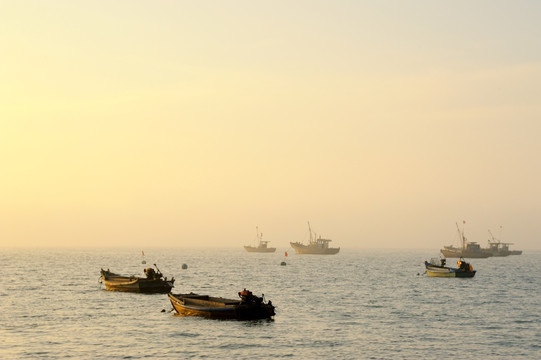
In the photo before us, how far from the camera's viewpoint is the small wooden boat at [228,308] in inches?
2517

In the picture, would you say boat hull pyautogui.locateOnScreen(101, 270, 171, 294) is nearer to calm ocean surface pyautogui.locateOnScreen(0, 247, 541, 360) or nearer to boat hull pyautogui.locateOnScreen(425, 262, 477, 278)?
calm ocean surface pyautogui.locateOnScreen(0, 247, 541, 360)

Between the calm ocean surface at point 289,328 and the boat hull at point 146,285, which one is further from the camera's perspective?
the boat hull at point 146,285

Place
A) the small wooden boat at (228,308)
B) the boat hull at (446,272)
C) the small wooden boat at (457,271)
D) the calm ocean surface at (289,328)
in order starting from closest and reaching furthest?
the calm ocean surface at (289,328) → the small wooden boat at (228,308) → the boat hull at (446,272) → the small wooden boat at (457,271)

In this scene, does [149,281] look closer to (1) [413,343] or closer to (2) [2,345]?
(2) [2,345]

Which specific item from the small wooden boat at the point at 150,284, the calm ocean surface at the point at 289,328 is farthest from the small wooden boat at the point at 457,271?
the small wooden boat at the point at 150,284

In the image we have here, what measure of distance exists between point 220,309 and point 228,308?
1073 mm

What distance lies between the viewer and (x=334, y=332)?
200 ft

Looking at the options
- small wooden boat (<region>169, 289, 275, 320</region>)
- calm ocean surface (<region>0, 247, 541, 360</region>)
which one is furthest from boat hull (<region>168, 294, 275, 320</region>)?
calm ocean surface (<region>0, 247, 541, 360</region>)

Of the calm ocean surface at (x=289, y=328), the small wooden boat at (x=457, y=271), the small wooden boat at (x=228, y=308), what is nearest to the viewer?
the calm ocean surface at (x=289, y=328)

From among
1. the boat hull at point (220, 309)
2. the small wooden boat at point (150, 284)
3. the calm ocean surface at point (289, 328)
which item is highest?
the small wooden boat at point (150, 284)

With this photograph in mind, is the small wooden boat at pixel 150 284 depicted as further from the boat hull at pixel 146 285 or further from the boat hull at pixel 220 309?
the boat hull at pixel 220 309

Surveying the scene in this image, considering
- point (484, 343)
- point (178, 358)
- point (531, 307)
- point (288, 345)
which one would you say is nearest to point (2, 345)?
point (178, 358)

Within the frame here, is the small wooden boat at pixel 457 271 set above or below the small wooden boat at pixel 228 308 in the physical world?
above

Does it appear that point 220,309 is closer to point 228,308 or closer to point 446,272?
point 228,308
